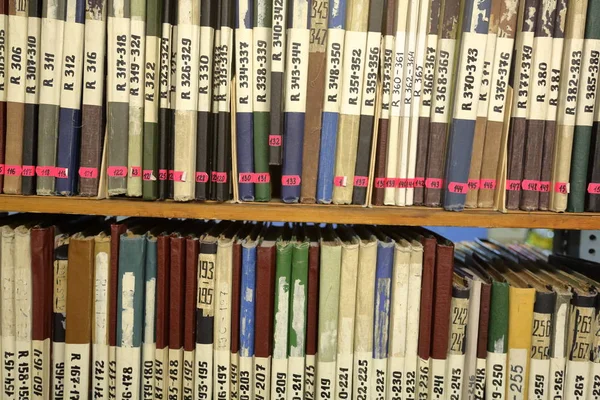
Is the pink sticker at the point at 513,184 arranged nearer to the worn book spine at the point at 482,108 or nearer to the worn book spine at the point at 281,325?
the worn book spine at the point at 482,108

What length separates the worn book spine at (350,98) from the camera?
2.52 feet

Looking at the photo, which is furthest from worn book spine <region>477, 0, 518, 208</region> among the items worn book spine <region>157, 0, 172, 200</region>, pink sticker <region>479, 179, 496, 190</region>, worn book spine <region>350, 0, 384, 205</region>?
worn book spine <region>157, 0, 172, 200</region>

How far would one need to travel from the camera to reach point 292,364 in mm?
822

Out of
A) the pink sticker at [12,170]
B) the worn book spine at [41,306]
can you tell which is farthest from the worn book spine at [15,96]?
the worn book spine at [41,306]

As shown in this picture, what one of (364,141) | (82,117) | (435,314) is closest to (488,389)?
(435,314)

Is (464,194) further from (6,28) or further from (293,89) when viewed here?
(6,28)

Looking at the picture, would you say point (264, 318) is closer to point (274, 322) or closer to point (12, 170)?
point (274, 322)

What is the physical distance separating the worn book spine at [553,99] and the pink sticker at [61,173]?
0.87m

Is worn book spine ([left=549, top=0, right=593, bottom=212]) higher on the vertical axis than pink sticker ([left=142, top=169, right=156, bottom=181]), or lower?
higher

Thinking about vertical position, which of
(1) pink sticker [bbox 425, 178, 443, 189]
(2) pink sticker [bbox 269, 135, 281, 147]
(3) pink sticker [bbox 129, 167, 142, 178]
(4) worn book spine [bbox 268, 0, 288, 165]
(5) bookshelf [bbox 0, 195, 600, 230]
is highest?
(4) worn book spine [bbox 268, 0, 288, 165]

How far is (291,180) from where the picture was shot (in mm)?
798

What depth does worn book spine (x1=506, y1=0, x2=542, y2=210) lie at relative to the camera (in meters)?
0.77

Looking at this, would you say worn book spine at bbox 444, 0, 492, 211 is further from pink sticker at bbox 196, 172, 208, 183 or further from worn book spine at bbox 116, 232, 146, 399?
worn book spine at bbox 116, 232, 146, 399

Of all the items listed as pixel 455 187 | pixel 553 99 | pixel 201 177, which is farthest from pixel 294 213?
pixel 553 99
